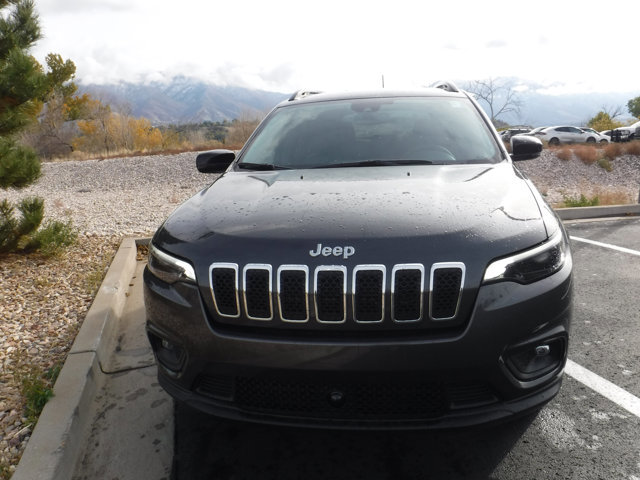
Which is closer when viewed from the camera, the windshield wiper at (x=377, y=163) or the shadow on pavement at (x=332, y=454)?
the shadow on pavement at (x=332, y=454)

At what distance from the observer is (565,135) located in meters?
33.1

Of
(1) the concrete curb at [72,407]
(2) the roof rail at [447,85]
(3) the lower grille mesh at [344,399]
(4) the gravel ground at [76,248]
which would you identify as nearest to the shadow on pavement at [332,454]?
(3) the lower grille mesh at [344,399]

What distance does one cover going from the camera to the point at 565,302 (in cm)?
201

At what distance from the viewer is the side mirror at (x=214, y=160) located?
358 cm

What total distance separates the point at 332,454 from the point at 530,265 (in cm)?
122

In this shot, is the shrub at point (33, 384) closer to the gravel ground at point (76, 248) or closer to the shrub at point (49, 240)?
the gravel ground at point (76, 248)

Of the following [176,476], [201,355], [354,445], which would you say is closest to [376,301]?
[201,355]

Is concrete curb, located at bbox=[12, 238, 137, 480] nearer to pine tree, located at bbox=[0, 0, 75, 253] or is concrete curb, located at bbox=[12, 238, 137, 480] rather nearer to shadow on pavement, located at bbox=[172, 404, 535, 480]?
shadow on pavement, located at bbox=[172, 404, 535, 480]

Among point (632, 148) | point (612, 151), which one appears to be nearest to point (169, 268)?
point (612, 151)

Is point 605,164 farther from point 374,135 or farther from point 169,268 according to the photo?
point 169,268

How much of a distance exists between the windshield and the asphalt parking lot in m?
1.42

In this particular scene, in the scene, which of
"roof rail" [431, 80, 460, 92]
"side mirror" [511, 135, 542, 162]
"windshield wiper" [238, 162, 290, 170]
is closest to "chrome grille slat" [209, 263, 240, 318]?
"windshield wiper" [238, 162, 290, 170]

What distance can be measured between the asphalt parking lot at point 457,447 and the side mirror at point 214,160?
168 centimetres

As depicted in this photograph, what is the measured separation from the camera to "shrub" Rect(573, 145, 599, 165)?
18.6 meters
